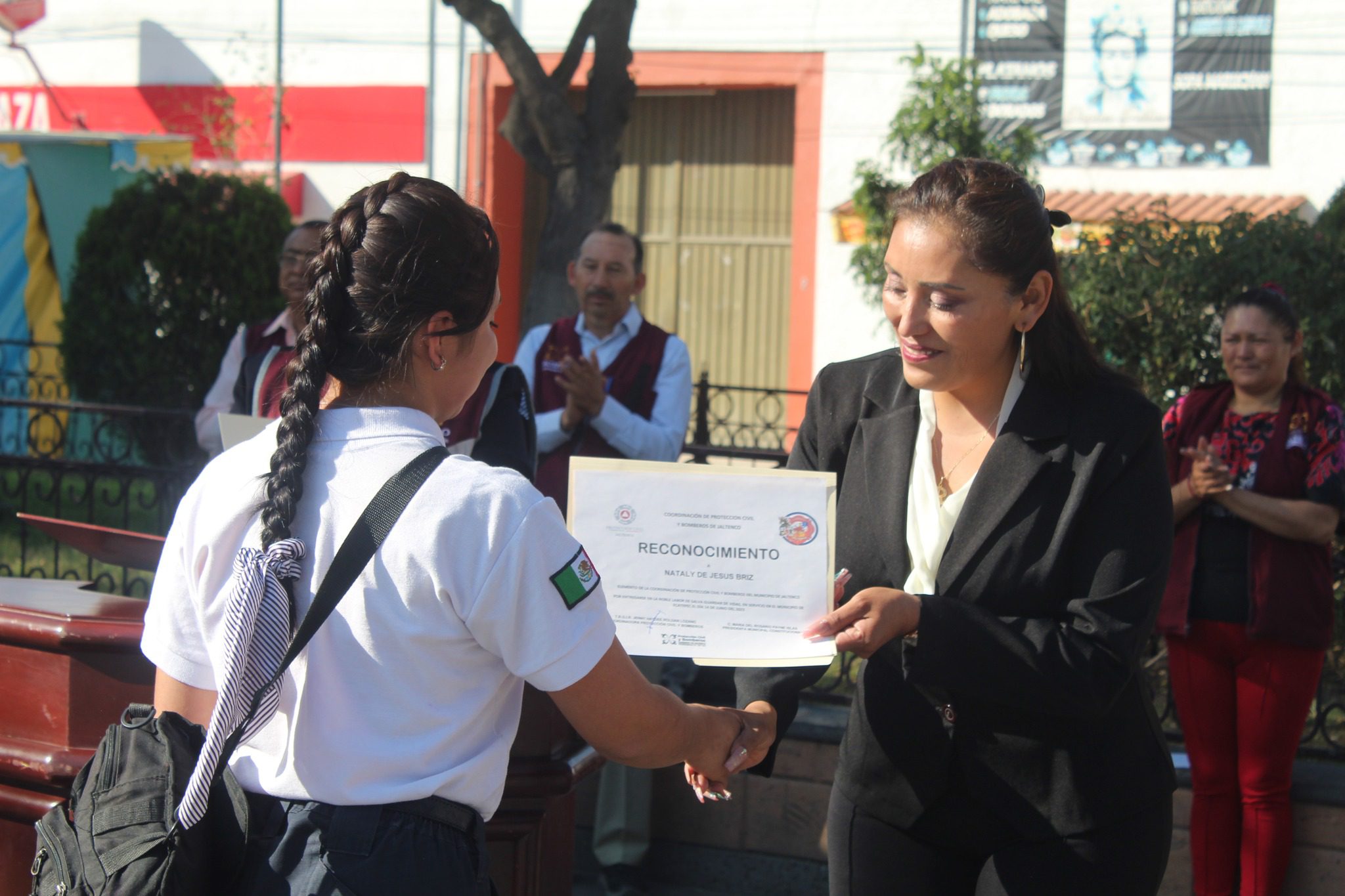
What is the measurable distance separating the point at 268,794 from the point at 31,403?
218 inches

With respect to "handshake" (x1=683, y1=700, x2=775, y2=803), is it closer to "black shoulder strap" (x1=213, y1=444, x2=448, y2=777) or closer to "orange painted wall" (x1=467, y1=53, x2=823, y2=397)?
"black shoulder strap" (x1=213, y1=444, x2=448, y2=777)

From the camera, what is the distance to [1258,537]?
385 cm

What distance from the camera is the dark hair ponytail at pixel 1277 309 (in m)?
3.94

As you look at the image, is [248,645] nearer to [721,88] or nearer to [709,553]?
[709,553]

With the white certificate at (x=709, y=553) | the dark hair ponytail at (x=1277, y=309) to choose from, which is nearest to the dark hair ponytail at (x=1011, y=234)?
the white certificate at (x=709, y=553)

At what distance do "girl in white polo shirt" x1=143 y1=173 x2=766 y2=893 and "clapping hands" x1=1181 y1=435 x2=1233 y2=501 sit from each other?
8.66ft

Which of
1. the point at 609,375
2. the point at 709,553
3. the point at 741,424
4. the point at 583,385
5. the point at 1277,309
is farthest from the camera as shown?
the point at 741,424

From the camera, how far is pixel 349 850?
1546 mm

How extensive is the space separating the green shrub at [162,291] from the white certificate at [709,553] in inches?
292

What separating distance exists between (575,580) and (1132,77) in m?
11.4

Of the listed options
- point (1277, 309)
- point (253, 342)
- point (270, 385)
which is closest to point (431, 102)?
point (253, 342)

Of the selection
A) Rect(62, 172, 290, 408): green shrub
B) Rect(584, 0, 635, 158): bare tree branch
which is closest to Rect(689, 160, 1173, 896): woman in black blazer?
Rect(584, 0, 635, 158): bare tree branch

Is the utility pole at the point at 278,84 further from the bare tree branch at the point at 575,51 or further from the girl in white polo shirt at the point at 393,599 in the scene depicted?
the girl in white polo shirt at the point at 393,599

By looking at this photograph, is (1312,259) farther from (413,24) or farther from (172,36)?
(172,36)
